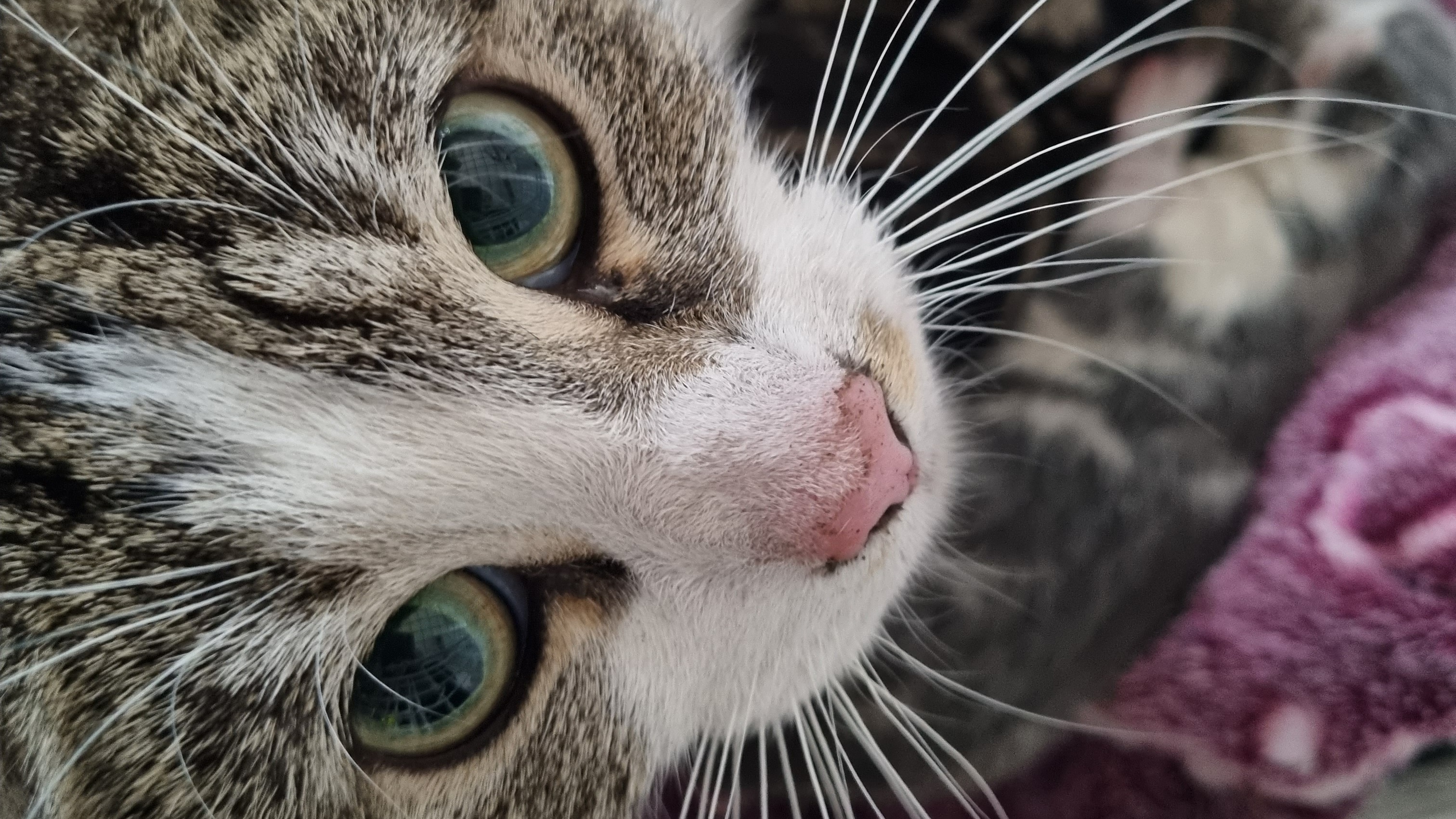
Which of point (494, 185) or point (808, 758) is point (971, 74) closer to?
point (494, 185)

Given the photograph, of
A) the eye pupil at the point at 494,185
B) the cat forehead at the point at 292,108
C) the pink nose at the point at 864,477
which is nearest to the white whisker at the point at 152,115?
the cat forehead at the point at 292,108

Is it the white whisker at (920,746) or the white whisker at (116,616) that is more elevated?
the white whisker at (920,746)

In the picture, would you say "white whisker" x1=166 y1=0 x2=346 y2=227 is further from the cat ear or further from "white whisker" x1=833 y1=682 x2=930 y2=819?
"white whisker" x1=833 y1=682 x2=930 y2=819

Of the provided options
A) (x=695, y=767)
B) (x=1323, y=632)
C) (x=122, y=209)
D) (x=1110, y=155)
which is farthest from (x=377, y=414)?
(x=1323, y=632)

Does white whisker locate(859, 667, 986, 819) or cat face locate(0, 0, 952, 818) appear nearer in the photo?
cat face locate(0, 0, 952, 818)

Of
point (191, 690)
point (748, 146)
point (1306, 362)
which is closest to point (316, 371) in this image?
point (191, 690)

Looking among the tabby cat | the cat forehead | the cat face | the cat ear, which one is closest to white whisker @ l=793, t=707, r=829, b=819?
the tabby cat

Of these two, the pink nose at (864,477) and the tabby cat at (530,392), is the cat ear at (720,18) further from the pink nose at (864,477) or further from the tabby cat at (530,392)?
the pink nose at (864,477)

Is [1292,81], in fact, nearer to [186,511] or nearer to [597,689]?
[597,689]
